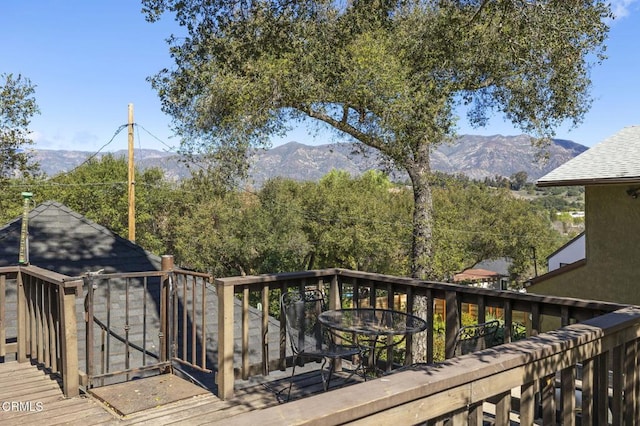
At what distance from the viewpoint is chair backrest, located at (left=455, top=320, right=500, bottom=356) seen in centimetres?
333

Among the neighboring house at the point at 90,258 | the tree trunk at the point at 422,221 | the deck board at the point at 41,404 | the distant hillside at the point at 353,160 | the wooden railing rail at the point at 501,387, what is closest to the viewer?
the wooden railing rail at the point at 501,387

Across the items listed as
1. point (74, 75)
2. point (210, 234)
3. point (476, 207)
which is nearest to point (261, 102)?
point (210, 234)

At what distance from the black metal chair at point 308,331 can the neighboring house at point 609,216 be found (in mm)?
6572

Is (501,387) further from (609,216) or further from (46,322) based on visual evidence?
(609,216)

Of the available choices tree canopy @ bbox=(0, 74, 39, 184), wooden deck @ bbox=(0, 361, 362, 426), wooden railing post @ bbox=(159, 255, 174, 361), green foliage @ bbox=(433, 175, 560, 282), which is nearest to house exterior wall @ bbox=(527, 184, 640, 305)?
wooden deck @ bbox=(0, 361, 362, 426)

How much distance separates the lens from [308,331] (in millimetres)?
4227

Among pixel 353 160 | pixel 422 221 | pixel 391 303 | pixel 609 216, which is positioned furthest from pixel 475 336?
pixel 353 160

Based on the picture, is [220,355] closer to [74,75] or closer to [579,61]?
[579,61]

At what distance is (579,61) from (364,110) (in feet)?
16.6

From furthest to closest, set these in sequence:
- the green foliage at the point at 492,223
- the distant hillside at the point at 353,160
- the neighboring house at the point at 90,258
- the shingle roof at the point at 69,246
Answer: the green foliage at the point at 492,223 → the distant hillside at the point at 353,160 → the shingle roof at the point at 69,246 → the neighboring house at the point at 90,258

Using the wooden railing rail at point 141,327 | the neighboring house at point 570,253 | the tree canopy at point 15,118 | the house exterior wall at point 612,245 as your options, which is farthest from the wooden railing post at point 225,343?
the neighboring house at point 570,253

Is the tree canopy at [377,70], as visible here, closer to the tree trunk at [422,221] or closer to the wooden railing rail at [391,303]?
the tree trunk at [422,221]

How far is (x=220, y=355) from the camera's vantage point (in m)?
3.64

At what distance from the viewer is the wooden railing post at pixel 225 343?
3.61 m
